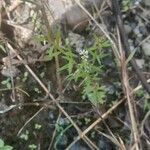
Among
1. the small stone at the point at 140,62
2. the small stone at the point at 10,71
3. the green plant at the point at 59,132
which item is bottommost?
the green plant at the point at 59,132

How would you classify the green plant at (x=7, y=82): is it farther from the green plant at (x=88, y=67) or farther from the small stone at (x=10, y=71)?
the green plant at (x=88, y=67)

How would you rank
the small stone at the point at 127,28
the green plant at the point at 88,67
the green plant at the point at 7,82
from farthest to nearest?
the small stone at the point at 127,28 → the green plant at the point at 7,82 → the green plant at the point at 88,67

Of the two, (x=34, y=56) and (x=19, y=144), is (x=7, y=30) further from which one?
(x=19, y=144)

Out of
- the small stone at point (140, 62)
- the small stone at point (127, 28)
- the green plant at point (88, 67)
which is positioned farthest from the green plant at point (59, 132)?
the small stone at point (127, 28)

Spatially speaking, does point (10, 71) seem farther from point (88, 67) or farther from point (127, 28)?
point (127, 28)

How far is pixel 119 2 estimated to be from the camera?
207 cm

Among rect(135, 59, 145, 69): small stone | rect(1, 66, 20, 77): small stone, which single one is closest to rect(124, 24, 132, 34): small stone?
rect(135, 59, 145, 69): small stone

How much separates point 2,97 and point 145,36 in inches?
26.4

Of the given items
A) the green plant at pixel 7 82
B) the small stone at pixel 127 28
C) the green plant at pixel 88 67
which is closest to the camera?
the green plant at pixel 88 67

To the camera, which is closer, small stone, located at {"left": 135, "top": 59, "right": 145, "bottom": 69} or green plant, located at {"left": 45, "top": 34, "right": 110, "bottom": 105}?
green plant, located at {"left": 45, "top": 34, "right": 110, "bottom": 105}

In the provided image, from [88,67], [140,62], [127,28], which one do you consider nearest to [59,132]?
[88,67]

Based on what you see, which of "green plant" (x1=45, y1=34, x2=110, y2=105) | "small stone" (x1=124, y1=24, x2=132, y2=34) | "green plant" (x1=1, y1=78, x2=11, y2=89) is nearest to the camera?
"green plant" (x1=45, y1=34, x2=110, y2=105)

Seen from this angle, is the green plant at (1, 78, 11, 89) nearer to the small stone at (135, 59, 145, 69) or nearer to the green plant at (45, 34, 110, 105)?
the green plant at (45, 34, 110, 105)

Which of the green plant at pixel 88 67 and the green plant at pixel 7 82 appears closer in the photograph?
the green plant at pixel 88 67
